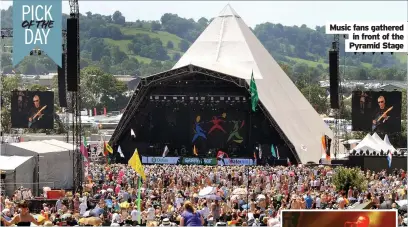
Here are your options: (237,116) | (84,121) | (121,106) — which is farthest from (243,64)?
(121,106)

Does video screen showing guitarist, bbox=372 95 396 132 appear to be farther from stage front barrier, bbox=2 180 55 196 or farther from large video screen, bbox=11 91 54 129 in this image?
stage front barrier, bbox=2 180 55 196

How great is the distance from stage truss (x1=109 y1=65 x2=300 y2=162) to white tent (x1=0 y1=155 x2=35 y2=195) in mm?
21058

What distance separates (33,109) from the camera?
50.2 m

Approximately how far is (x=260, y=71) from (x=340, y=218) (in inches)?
1812

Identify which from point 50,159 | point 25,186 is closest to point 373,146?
point 50,159

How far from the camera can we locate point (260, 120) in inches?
2115

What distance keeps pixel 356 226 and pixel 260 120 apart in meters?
40.9

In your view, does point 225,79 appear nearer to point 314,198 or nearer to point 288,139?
point 288,139

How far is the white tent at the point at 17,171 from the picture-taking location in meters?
29.8

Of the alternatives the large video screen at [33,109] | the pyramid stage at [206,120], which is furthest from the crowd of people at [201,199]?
the pyramid stage at [206,120]

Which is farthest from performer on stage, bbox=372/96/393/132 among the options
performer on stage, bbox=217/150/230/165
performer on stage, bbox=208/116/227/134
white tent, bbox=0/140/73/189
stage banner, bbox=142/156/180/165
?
white tent, bbox=0/140/73/189

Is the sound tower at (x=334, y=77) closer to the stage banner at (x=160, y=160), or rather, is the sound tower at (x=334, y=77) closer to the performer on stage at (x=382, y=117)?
the performer on stage at (x=382, y=117)

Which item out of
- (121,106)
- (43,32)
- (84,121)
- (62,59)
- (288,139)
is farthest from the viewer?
(121,106)

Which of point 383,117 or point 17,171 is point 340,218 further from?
point 383,117
